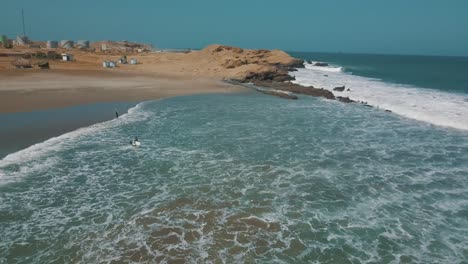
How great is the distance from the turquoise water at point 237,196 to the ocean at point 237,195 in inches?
2.1

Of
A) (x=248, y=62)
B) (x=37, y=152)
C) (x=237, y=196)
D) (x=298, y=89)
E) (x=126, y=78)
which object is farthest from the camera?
(x=248, y=62)

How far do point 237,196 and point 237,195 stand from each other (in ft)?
0.29

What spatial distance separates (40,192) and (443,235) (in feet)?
43.3

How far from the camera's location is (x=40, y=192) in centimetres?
1298

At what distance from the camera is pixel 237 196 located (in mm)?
12938

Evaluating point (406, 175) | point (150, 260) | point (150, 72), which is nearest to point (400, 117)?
point (406, 175)

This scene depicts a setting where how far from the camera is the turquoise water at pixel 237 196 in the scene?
9812 mm

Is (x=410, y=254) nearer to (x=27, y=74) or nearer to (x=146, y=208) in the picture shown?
(x=146, y=208)

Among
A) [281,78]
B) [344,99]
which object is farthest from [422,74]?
[344,99]

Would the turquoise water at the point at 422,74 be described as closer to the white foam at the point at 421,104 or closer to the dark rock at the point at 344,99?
the white foam at the point at 421,104

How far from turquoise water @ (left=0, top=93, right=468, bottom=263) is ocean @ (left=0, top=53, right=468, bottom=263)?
0.18 ft

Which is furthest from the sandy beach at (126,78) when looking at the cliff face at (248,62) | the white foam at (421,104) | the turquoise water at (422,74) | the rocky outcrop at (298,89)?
the turquoise water at (422,74)

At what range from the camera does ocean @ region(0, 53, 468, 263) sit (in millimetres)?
9820

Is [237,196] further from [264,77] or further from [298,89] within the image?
[264,77]
